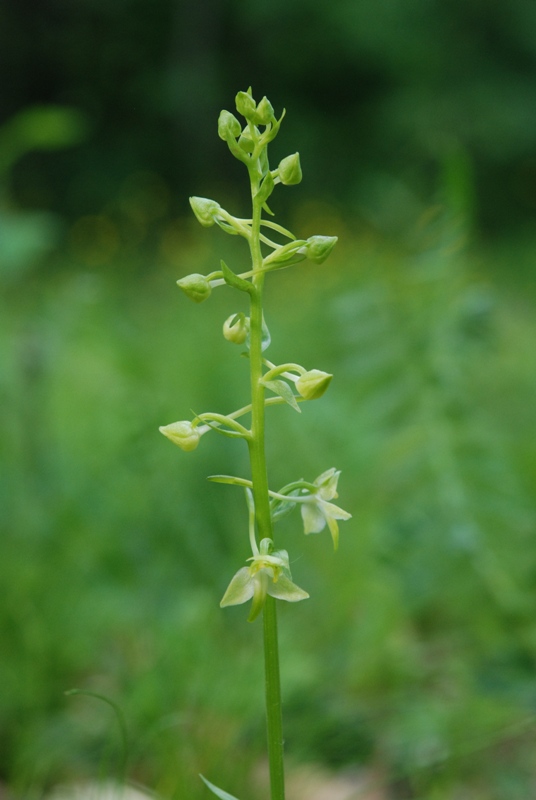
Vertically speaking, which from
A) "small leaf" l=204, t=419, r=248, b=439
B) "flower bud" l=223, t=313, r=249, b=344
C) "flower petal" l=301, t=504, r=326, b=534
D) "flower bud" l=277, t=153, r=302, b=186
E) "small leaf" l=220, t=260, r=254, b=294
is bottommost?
"flower petal" l=301, t=504, r=326, b=534

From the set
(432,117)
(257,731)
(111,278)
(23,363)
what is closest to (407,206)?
(23,363)

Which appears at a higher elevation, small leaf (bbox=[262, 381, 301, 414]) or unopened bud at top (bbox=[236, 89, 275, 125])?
unopened bud at top (bbox=[236, 89, 275, 125])

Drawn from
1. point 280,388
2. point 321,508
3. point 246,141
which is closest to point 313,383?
point 280,388

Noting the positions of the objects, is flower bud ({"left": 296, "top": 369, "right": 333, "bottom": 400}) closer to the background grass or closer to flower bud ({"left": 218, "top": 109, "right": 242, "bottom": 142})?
flower bud ({"left": 218, "top": 109, "right": 242, "bottom": 142})

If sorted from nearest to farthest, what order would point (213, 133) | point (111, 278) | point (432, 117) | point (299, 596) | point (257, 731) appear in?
point (299, 596)
point (257, 731)
point (111, 278)
point (432, 117)
point (213, 133)

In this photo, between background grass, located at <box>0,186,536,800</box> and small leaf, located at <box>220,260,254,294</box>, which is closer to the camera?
small leaf, located at <box>220,260,254,294</box>

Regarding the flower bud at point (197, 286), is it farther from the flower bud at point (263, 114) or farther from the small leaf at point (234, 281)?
the flower bud at point (263, 114)

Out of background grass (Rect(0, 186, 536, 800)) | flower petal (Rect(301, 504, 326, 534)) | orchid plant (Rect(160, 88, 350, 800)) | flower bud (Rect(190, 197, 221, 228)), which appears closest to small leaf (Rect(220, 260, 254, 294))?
orchid plant (Rect(160, 88, 350, 800))

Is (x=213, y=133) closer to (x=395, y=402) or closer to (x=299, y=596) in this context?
(x=395, y=402)
